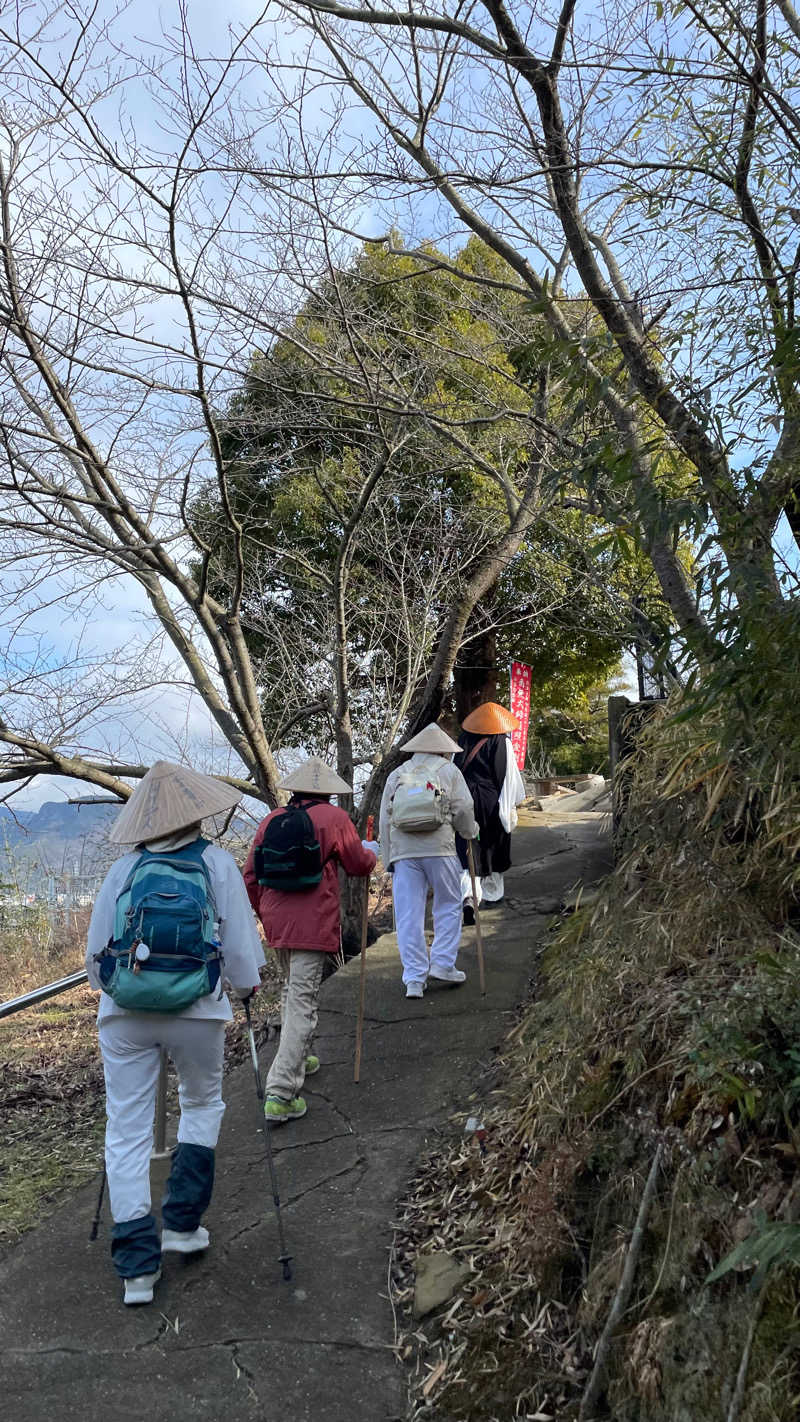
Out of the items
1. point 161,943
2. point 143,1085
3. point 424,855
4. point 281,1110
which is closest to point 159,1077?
point 143,1085

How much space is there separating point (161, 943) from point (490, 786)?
5143mm

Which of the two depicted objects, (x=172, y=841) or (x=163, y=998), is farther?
(x=172, y=841)

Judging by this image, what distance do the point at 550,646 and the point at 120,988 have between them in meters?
13.1

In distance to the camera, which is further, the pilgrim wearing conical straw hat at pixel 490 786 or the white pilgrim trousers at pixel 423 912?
the pilgrim wearing conical straw hat at pixel 490 786

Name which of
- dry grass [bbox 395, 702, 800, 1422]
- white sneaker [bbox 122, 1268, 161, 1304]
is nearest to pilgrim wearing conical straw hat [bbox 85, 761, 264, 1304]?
white sneaker [bbox 122, 1268, 161, 1304]

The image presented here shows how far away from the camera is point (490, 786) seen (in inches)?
349

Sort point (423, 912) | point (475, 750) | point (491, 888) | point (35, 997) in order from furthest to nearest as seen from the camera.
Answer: point (491, 888) < point (475, 750) < point (423, 912) < point (35, 997)

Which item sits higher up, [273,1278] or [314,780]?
[314,780]

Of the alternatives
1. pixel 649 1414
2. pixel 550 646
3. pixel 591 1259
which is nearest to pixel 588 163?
pixel 591 1259

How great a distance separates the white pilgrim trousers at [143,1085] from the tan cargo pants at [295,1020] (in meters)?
1.55

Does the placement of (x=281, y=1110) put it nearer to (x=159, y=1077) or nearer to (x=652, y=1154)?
(x=159, y=1077)

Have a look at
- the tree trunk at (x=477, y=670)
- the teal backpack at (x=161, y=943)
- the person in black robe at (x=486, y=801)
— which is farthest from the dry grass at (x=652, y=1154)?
the tree trunk at (x=477, y=670)

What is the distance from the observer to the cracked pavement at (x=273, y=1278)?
3.43 meters

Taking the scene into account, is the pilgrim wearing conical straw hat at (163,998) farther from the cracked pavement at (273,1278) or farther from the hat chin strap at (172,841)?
the cracked pavement at (273,1278)
